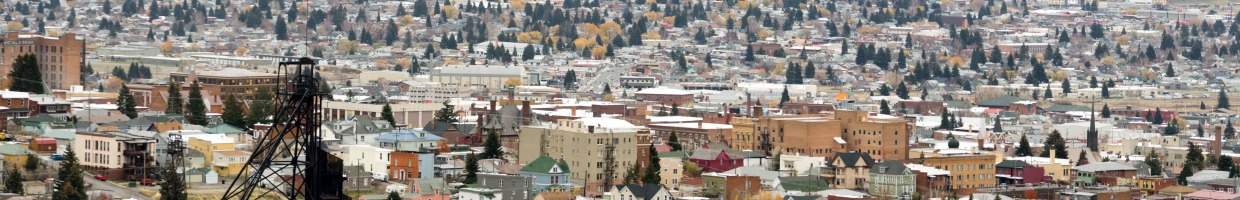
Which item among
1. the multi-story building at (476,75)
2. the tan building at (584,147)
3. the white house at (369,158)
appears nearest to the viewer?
the white house at (369,158)

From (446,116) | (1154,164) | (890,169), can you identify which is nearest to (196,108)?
(446,116)

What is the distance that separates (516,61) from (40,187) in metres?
85.2

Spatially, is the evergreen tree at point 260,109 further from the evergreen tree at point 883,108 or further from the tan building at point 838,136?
the evergreen tree at point 883,108

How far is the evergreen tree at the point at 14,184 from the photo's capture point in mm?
61375

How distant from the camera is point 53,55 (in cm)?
10000

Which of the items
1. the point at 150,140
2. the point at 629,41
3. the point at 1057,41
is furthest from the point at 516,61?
the point at 150,140

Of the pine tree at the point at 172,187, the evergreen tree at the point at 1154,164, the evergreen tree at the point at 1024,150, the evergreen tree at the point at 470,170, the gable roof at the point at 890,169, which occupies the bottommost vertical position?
the evergreen tree at the point at 1154,164

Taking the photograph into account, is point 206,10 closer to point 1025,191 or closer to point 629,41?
point 629,41

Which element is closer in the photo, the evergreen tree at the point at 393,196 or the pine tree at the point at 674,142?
the evergreen tree at the point at 393,196

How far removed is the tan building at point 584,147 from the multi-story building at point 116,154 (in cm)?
954

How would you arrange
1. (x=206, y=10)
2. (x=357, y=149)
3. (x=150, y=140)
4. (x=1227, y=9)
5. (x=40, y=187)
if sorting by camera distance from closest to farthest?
(x=40, y=187)
(x=150, y=140)
(x=357, y=149)
(x=206, y=10)
(x=1227, y=9)

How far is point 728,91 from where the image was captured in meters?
130

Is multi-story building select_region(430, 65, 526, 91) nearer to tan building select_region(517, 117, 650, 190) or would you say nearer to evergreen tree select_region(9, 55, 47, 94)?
evergreen tree select_region(9, 55, 47, 94)

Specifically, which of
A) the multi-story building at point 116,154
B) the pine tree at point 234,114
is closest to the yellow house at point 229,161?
the multi-story building at point 116,154
